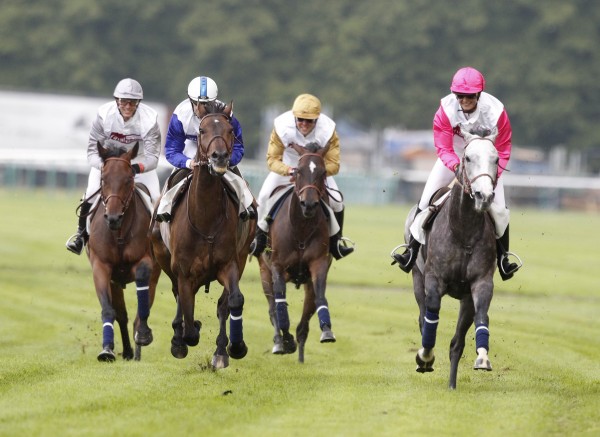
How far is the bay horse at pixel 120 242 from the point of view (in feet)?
39.4

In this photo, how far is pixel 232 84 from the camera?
58250mm

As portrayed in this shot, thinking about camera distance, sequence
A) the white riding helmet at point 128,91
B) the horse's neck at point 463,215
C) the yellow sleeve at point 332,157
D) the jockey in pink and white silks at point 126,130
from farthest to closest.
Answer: the yellow sleeve at point 332,157, the jockey in pink and white silks at point 126,130, the white riding helmet at point 128,91, the horse's neck at point 463,215

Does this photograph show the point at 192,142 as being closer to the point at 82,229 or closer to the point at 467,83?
the point at 82,229

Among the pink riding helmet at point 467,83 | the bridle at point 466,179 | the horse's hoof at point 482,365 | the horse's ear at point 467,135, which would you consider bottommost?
the horse's hoof at point 482,365

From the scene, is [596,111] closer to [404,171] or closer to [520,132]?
[520,132]

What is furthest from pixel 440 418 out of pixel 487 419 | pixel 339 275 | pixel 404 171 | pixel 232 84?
pixel 232 84

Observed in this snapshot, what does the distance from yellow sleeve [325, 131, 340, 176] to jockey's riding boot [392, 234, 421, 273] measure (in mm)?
1457

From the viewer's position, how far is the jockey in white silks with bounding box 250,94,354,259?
13.4m

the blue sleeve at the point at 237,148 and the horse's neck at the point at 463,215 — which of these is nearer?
the horse's neck at the point at 463,215

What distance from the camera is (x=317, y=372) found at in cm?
1226

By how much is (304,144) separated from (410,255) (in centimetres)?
211

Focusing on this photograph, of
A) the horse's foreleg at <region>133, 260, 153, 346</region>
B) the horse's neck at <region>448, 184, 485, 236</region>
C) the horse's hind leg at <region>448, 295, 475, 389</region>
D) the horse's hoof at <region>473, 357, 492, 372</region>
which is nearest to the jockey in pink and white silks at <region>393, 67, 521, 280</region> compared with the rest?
the horse's neck at <region>448, 184, 485, 236</region>

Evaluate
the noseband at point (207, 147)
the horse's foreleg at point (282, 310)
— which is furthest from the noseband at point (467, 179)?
the horse's foreleg at point (282, 310)

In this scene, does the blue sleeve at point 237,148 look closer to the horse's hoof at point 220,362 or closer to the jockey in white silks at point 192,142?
the jockey in white silks at point 192,142
